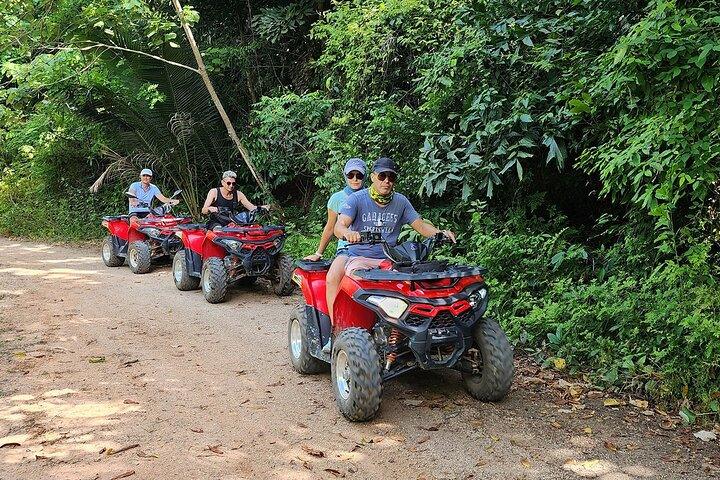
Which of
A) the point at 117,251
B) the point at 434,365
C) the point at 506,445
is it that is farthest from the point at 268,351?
the point at 117,251

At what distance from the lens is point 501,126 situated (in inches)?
269

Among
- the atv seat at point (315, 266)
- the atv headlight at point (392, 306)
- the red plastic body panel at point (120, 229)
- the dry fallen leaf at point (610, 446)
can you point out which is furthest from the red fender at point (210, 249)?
the dry fallen leaf at point (610, 446)

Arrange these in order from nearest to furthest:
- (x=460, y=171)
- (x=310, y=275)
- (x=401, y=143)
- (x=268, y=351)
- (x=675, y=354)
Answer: (x=675, y=354) < (x=310, y=275) < (x=268, y=351) < (x=460, y=171) < (x=401, y=143)

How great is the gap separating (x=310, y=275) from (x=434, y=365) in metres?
1.51

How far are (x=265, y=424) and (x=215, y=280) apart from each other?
14.6 ft

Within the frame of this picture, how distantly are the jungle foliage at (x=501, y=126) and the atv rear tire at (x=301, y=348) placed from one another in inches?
83.3

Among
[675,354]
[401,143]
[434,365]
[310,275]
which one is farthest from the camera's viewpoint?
[401,143]

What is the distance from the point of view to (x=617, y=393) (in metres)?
5.09

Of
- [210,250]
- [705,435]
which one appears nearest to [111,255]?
[210,250]

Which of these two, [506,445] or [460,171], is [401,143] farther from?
[506,445]

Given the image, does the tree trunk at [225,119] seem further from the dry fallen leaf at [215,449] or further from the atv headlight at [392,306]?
the dry fallen leaf at [215,449]

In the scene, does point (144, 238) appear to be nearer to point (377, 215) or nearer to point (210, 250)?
point (210, 250)

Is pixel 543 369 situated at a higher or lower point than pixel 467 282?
lower

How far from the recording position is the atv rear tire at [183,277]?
32.0ft
